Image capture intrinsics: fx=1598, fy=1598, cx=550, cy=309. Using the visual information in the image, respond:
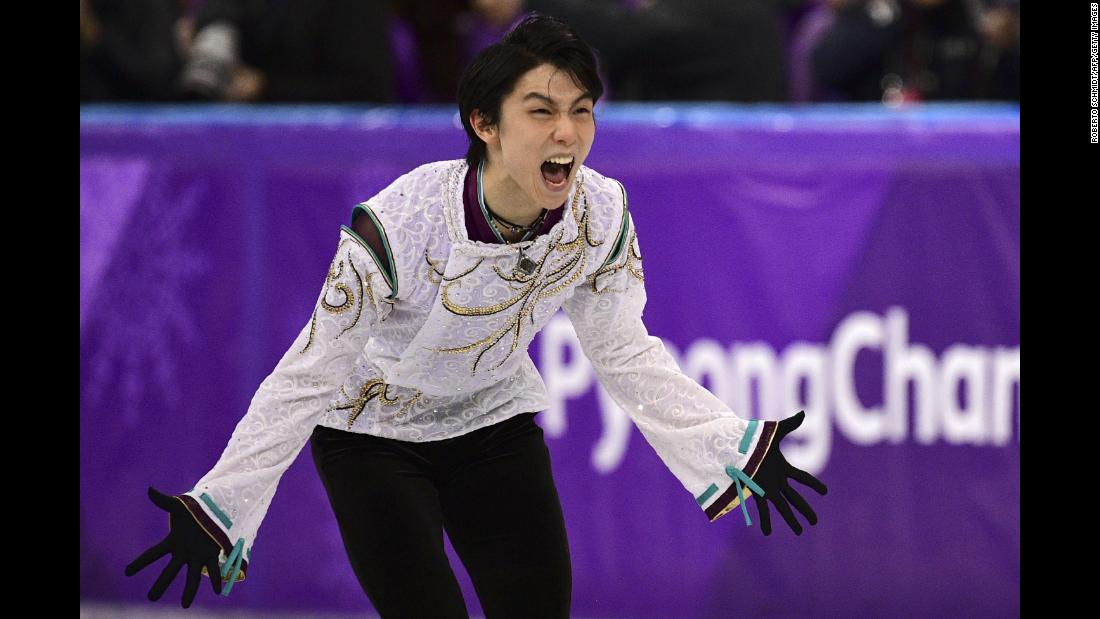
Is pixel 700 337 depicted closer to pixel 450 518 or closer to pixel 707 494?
pixel 707 494

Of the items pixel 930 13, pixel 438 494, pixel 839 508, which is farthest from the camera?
pixel 930 13

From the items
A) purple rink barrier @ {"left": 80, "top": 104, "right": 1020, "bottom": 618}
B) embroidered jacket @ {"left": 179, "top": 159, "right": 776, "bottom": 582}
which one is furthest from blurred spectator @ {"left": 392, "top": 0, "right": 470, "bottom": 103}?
embroidered jacket @ {"left": 179, "top": 159, "right": 776, "bottom": 582}

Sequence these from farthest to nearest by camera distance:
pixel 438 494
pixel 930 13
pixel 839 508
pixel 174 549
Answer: pixel 930 13, pixel 839 508, pixel 438 494, pixel 174 549

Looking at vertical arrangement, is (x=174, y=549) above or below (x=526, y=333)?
below

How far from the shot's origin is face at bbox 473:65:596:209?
3354mm

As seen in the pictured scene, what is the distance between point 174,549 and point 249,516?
0.18 m

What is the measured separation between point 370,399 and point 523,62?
0.87 metres

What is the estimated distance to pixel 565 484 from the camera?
19.6 feet

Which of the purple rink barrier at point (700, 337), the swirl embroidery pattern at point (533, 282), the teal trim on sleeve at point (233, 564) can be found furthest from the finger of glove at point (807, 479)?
the purple rink barrier at point (700, 337)

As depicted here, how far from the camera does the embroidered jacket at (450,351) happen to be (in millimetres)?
3434

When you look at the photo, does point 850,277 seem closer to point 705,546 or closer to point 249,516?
point 705,546

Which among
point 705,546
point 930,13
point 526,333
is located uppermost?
point 930,13

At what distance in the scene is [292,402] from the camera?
342 cm
